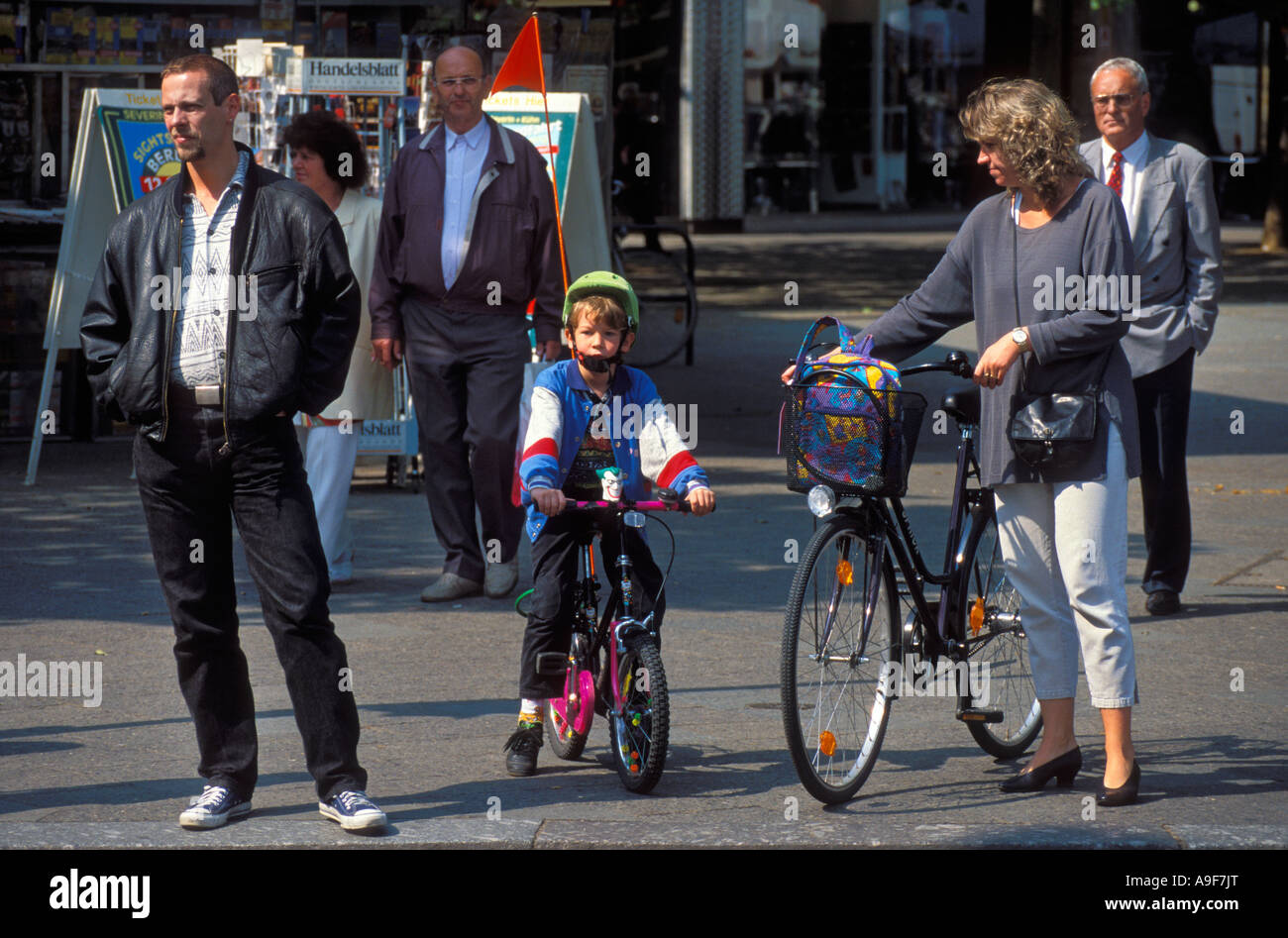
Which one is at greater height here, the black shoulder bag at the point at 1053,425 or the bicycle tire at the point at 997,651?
the black shoulder bag at the point at 1053,425

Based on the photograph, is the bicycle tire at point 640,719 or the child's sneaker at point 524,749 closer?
the bicycle tire at point 640,719

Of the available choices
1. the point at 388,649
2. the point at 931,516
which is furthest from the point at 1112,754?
the point at 931,516

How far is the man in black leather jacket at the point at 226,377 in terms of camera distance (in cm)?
453

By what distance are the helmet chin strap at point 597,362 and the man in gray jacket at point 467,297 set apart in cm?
Answer: 207

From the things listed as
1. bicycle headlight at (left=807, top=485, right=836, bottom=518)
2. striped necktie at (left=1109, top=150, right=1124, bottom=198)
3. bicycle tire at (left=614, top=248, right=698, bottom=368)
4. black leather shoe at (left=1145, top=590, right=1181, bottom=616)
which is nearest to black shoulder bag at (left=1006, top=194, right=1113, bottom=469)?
bicycle headlight at (left=807, top=485, right=836, bottom=518)

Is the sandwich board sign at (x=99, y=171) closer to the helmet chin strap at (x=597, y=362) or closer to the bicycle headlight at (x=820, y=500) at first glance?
the helmet chin strap at (x=597, y=362)

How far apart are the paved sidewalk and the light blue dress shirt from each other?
54.8 inches

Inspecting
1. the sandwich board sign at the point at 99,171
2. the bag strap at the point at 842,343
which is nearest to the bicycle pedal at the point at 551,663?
the bag strap at the point at 842,343

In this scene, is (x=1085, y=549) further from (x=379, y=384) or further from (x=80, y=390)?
(x=80, y=390)

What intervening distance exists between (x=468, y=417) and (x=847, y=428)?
3.08m

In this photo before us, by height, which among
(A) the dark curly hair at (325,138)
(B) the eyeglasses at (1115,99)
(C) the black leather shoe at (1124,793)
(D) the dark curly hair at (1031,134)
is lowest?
(C) the black leather shoe at (1124,793)

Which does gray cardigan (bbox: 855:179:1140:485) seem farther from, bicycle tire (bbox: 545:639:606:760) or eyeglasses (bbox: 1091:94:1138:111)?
eyeglasses (bbox: 1091:94:1138:111)
